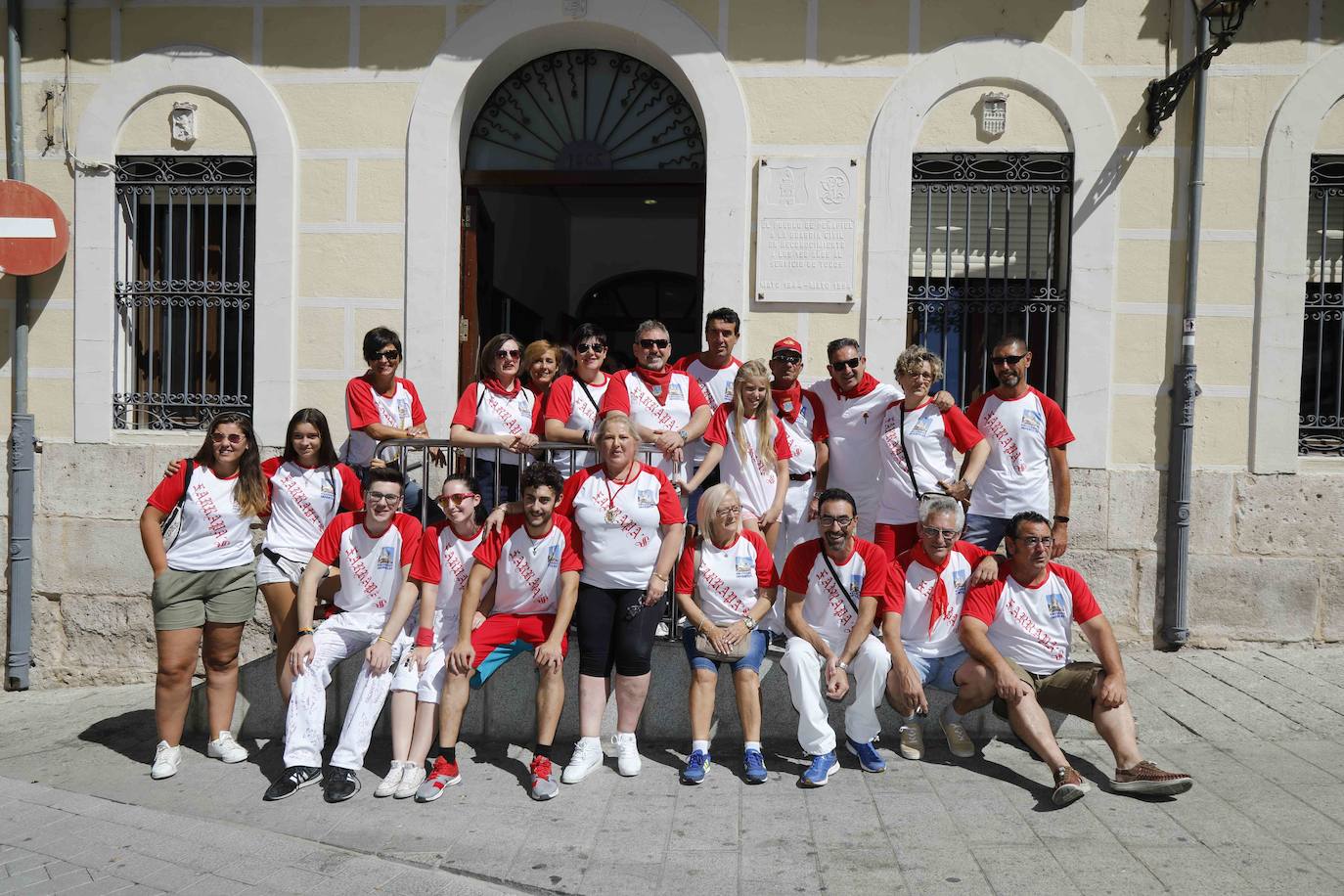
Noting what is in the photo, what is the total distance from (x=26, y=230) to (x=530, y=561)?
4937mm

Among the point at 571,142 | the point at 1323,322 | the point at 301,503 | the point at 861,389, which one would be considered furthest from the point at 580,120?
the point at 1323,322

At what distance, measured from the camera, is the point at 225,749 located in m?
5.30

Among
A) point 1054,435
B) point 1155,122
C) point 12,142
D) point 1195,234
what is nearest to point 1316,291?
point 1195,234

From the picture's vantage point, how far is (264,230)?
24.2 feet

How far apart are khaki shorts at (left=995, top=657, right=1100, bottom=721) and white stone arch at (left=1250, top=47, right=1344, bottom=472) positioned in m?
2.87

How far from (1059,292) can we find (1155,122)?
4.04 ft

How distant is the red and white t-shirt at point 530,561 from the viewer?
16.7 ft

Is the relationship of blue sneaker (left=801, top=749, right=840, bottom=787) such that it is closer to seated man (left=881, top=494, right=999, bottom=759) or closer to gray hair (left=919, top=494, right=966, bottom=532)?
seated man (left=881, top=494, right=999, bottom=759)

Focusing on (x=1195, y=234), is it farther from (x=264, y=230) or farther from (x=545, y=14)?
(x=264, y=230)

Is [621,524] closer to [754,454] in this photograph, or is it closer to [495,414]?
[754,454]

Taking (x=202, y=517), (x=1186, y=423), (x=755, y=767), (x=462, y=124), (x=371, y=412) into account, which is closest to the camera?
(x=755, y=767)

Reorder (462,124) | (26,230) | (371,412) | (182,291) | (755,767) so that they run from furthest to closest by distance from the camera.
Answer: (182,291), (462,124), (26,230), (371,412), (755,767)

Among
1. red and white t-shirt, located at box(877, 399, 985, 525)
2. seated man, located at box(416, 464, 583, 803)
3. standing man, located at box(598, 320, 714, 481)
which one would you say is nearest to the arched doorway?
standing man, located at box(598, 320, 714, 481)

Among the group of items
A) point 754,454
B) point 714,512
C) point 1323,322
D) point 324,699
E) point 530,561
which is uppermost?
point 1323,322
